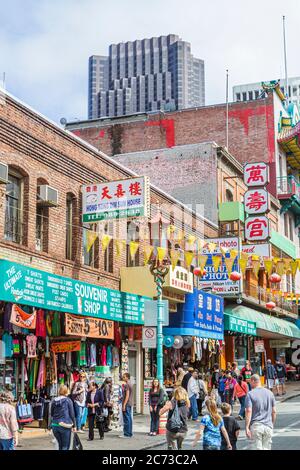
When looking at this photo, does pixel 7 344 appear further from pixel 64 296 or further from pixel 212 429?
pixel 212 429

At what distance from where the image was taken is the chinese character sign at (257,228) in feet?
109

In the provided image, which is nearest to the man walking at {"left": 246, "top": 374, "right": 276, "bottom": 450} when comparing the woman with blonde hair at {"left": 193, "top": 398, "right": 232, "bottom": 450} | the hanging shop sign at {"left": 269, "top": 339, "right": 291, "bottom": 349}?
the woman with blonde hair at {"left": 193, "top": 398, "right": 232, "bottom": 450}

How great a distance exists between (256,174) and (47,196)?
58.0 feet

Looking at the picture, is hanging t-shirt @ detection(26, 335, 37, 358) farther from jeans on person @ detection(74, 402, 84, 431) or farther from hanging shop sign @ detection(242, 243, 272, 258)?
hanging shop sign @ detection(242, 243, 272, 258)

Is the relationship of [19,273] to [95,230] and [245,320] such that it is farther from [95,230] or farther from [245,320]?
[245,320]

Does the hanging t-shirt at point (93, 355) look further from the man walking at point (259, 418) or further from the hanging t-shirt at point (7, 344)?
the man walking at point (259, 418)

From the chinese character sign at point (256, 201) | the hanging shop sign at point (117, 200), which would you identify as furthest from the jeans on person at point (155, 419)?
the chinese character sign at point (256, 201)

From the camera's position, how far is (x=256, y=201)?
3409 centimetres

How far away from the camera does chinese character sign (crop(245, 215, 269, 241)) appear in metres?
33.2

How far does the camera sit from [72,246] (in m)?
20.2

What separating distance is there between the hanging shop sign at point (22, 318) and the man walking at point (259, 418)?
21.7 ft

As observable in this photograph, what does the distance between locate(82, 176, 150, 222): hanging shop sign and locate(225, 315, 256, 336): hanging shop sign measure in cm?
1149

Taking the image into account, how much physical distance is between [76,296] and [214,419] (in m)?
8.43
